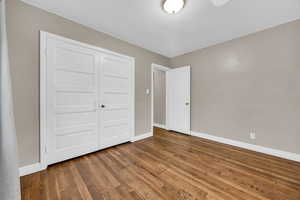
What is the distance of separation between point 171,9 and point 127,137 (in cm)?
267

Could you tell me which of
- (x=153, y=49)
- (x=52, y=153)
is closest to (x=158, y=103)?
(x=153, y=49)

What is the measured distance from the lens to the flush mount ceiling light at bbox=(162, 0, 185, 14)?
1700 millimetres

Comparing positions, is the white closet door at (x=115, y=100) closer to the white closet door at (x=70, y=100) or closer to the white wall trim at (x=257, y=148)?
the white closet door at (x=70, y=100)

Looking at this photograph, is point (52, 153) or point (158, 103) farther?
point (158, 103)

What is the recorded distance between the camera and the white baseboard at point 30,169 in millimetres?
1593

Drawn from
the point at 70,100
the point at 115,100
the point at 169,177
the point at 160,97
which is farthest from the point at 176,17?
the point at 160,97

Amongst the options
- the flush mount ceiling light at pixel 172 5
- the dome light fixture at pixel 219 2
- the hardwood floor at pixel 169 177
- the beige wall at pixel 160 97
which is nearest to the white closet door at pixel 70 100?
the hardwood floor at pixel 169 177

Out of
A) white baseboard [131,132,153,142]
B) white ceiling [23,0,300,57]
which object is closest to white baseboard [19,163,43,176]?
white baseboard [131,132,153,142]

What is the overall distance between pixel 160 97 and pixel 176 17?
2.72 meters

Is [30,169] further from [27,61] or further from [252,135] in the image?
[252,135]

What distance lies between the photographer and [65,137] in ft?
6.43

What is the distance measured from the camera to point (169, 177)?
1577 mm

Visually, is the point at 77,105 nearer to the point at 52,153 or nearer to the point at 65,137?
the point at 65,137

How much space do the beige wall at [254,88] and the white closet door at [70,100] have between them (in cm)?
269
